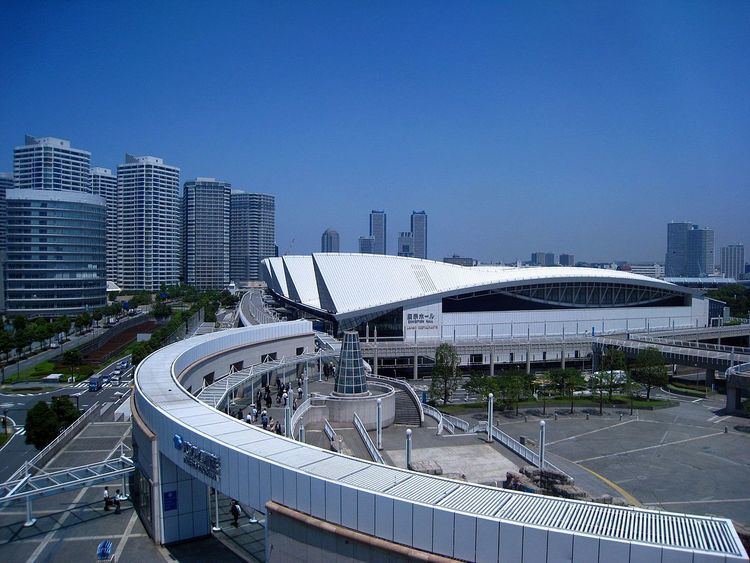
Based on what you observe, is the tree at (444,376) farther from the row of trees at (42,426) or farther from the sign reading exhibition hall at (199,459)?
the sign reading exhibition hall at (199,459)

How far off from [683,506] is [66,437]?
76.4 feet

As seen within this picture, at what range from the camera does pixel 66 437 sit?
2314 centimetres

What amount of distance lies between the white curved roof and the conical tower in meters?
20.8

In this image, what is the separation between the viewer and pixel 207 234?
488 feet

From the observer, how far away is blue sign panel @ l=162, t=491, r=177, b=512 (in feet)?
46.4

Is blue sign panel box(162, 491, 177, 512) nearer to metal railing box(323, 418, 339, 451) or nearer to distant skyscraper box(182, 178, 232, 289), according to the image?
metal railing box(323, 418, 339, 451)

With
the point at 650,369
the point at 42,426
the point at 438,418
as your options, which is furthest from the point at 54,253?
the point at 650,369

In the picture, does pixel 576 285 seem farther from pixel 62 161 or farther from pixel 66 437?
pixel 62 161

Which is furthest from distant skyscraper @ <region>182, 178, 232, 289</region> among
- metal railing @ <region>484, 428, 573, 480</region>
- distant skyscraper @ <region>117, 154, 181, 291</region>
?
metal railing @ <region>484, 428, 573, 480</region>

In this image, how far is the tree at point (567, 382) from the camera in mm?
35434

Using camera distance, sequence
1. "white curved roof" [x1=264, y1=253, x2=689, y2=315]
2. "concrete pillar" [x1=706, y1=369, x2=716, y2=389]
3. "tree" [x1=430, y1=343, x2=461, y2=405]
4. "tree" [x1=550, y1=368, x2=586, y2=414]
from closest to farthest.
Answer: "tree" [x1=430, y1=343, x2=461, y2=405]
"tree" [x1=550, y1=368, x2=586, y2=414]
"concrete pillar" [x1=706, y1=369, x2=716, y2=389]
"white curved roof" [x1=264, y1=253, x2=689, y2=315]

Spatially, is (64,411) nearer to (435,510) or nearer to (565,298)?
(435,510)

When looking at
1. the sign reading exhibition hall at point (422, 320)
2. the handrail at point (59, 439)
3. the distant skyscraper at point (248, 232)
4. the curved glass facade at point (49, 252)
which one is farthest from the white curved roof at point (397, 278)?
the distant skyscraper at point (248, 232)

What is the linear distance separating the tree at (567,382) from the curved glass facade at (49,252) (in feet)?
252
